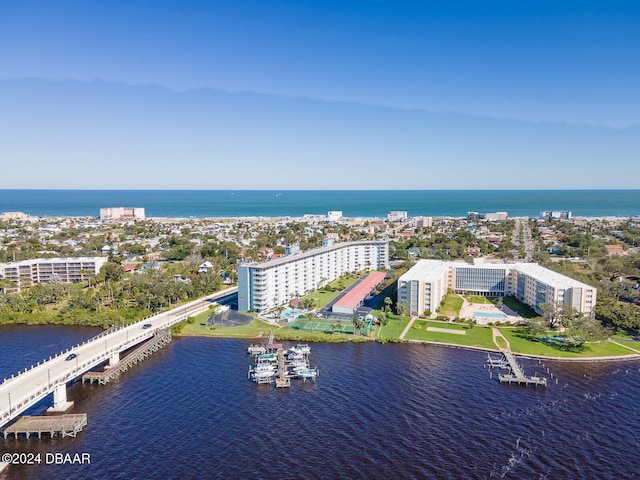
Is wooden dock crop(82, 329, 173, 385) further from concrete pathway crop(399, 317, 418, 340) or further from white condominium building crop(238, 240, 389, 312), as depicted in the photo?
concrete pathway crop(399, 317, 418, 340)

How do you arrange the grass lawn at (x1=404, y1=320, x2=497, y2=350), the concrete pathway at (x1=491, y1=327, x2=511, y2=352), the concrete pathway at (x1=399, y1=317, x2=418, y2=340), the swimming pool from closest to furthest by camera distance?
the concrete pathway at (x1=491, y1=327, x2=511, y2=352) < the grass lawn at (x1=404, y1=320, x2=497, y2=350) < the concrete pathway at (x1=399, y1=317, x2=418, y2=340) < the swimming pool

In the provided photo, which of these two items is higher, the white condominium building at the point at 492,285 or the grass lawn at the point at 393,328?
the white condominium building at the point at 492,285

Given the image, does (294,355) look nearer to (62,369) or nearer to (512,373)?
(62,369)

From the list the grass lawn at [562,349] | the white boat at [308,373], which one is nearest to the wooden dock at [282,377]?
the white boat at [308,373]

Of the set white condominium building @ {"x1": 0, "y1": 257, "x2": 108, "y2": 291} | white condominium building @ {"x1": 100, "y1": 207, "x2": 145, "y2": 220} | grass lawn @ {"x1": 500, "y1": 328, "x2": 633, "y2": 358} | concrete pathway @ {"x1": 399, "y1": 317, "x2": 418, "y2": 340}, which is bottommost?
grass lawn @ {"x1": 500, "y1": 328, "x2": 633, "y2": 358}

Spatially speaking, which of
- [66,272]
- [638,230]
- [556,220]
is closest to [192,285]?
[66,272]

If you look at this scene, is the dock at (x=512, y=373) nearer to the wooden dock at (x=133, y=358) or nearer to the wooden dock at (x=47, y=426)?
the wooden dock at (x=47, y=426)

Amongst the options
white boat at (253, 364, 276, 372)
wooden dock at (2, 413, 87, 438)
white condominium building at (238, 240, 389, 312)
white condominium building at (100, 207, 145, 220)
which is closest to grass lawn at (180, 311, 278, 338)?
white condominium building at (238, 240, 389, 312)

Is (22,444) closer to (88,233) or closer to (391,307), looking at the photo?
(391,307)
